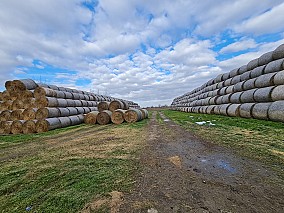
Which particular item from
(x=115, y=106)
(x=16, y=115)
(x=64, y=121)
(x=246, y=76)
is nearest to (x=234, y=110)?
(x=246, y=76)

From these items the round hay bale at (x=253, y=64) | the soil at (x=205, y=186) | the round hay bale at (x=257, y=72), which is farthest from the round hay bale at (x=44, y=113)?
the round hay bale at (x=253, y=64)

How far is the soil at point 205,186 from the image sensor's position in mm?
1955

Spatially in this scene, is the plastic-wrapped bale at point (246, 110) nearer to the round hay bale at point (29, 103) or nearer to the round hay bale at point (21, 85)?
the round hay bale at point (29, 103)

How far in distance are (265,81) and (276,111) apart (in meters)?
2.73

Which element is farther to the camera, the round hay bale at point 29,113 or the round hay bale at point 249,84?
the round hay bale at point 249,84

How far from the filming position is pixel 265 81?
9.12 metres

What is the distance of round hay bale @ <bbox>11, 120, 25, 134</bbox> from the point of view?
30.6ft

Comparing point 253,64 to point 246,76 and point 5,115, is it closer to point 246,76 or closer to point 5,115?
point 246,76

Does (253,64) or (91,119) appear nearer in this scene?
(253,64)

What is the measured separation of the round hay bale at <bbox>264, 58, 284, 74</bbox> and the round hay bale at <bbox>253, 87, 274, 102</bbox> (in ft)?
3.98

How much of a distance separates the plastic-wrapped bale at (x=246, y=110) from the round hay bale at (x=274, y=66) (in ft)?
7.15

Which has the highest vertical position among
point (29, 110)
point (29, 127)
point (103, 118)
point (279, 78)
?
point (279, 78)

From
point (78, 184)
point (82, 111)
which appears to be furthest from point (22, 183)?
point (82, 111)

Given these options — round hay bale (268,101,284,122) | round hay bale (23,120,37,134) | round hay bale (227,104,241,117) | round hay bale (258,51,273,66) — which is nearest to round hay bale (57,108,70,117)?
round hay bale (23,120,37,134)
